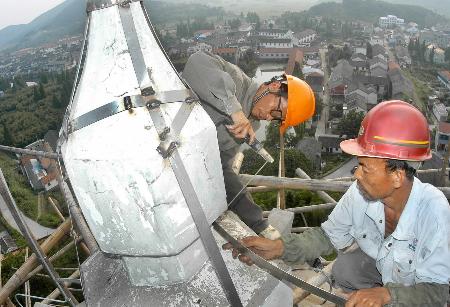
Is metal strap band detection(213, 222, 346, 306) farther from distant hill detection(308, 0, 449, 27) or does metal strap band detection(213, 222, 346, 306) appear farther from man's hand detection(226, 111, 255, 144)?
distant hill detection(308, 0, 449, 27)

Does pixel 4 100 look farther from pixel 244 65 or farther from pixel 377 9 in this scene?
pixel 377 9

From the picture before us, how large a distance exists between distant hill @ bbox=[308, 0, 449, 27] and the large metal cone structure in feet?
432

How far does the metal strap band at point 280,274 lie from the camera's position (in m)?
2.31

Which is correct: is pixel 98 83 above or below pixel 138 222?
above

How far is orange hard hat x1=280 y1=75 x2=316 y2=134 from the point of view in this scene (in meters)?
3.62

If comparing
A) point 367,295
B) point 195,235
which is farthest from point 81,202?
point 367,295

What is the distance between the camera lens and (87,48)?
215cm

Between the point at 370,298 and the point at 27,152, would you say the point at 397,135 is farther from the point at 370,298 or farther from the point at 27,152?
the point at 27,152

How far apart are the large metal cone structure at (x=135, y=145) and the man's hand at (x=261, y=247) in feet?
1.50

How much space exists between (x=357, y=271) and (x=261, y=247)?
1.05m

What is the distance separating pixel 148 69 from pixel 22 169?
142ft

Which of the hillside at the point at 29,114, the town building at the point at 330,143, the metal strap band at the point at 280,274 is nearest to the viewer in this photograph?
the metal strap band at the point at 280,274

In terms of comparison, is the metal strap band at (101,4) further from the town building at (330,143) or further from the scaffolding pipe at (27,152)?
the town building at (330,143)

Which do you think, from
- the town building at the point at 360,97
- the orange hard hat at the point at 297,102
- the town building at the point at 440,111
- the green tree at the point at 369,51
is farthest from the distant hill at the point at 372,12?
the orange hard hat at the point at 297,102
